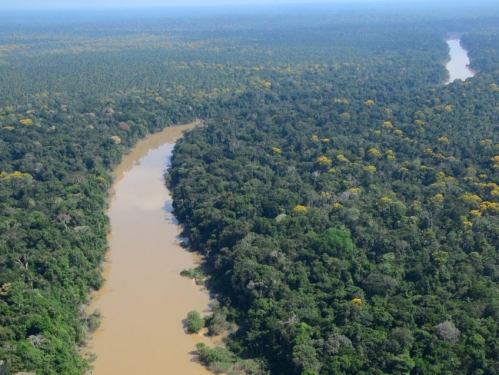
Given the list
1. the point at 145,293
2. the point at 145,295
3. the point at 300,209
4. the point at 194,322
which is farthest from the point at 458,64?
the point at 194,322

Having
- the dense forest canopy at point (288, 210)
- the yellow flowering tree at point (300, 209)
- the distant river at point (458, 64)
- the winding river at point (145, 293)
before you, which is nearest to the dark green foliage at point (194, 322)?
the dense forest canopy at point (288, 210)

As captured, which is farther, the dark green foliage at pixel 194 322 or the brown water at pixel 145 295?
the dark green foliage at pixel 194 322

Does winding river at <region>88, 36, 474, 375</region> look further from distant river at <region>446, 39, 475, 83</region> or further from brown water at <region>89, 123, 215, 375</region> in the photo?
distant river at <region>446, 39, 475, 83</region>

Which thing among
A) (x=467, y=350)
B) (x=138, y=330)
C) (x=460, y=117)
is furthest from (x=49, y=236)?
(x=460, y=117)

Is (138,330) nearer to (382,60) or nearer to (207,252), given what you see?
(207,252)

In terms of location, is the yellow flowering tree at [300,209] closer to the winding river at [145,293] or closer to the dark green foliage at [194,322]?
the winding river at [145,293]

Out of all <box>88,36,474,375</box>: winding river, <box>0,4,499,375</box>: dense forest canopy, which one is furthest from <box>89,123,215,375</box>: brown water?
<box>0,4,499,375</box>: dense forest canopy
